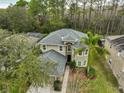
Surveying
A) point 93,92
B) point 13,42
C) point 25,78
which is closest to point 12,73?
point 25,78

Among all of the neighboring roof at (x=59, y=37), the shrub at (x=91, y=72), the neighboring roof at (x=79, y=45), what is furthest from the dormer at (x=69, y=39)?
the shrub at (x=91, y=72)

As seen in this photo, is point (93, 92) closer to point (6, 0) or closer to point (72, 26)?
point (72, 26)

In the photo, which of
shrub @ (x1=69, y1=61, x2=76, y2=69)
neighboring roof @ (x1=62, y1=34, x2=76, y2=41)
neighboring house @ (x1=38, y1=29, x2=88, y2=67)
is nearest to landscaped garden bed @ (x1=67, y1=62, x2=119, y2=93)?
shrub @ (x1=69, y1=61, x2=76, y2=69)

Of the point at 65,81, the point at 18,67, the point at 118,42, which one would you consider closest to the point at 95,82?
the point at 65,81

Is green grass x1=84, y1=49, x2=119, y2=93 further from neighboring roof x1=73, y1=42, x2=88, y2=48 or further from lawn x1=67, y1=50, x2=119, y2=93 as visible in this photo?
neighboring roof x1=73, y1=42, x2=88, y2=48

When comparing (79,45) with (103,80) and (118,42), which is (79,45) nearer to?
(103,80)

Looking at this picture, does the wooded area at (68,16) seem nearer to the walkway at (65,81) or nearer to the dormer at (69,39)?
the dormer at (69,39)
